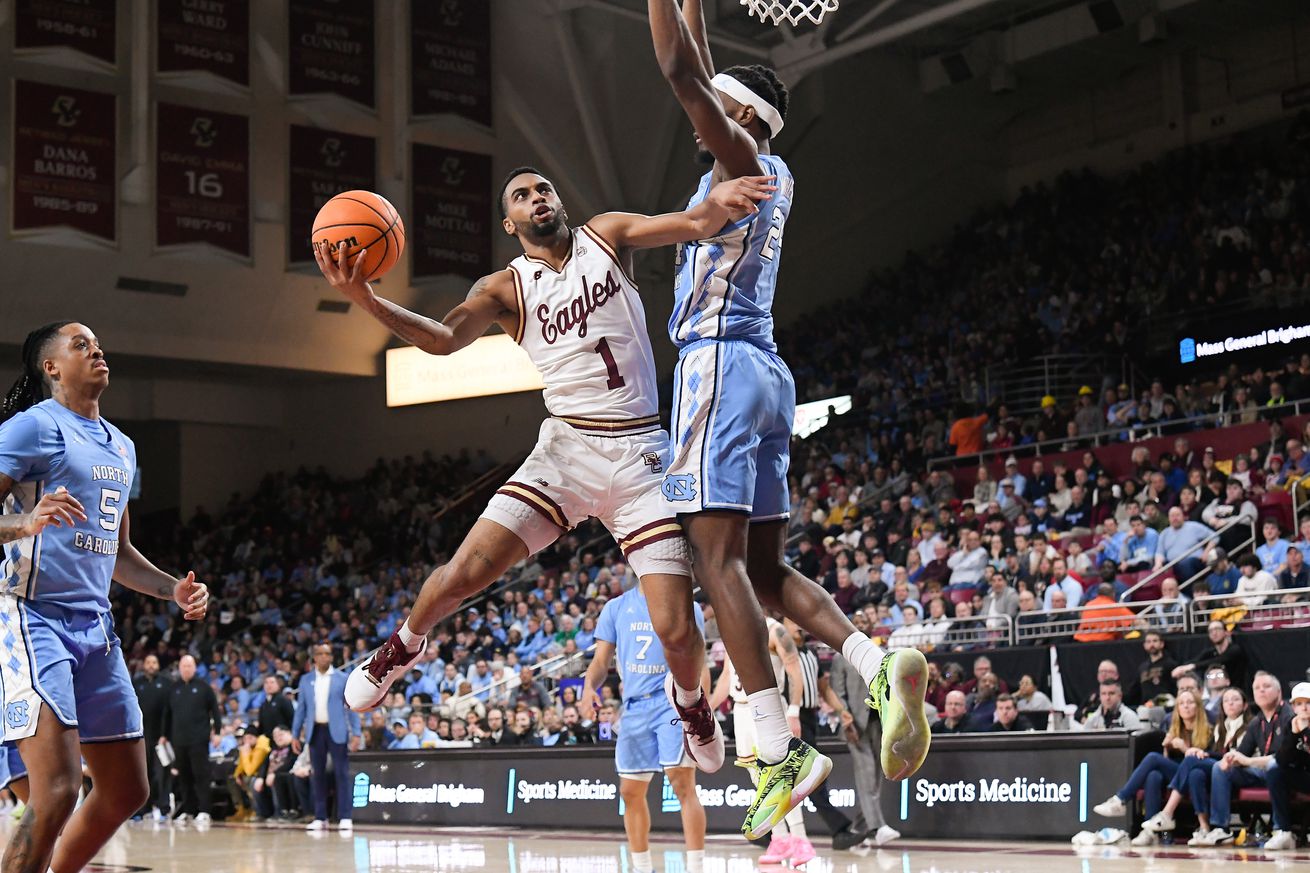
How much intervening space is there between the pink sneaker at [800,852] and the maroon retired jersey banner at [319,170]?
1897cm

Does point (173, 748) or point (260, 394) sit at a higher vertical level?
point (260, 394)

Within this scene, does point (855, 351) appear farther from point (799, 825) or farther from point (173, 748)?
point (799, 825)

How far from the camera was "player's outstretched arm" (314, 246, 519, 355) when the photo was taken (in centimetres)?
537

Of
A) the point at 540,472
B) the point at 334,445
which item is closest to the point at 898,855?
the point at 540,472

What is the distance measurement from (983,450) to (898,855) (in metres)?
10.6

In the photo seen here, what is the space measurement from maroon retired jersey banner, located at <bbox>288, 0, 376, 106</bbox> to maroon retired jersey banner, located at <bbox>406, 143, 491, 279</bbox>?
1486 mm

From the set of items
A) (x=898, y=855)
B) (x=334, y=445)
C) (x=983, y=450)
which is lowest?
(x=898, y=855)

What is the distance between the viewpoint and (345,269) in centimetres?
538

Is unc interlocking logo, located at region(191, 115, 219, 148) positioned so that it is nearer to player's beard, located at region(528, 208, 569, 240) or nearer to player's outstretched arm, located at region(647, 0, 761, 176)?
player's beard, located at region(528, 208, 569, 240)

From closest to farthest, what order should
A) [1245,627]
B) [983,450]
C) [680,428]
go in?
[680,428] → [1245,627] → [983,450]

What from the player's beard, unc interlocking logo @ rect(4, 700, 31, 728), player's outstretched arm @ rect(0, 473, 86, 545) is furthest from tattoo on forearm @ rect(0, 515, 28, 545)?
the player's beard

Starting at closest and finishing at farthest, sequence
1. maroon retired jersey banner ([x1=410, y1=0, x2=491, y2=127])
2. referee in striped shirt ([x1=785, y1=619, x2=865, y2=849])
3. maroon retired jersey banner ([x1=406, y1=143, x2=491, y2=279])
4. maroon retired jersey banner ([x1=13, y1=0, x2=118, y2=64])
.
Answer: referee in striped shirt ([x1=785, y1=619, x2=865, y2=849]), maroon retired jersey banner ([x1=13, y1=0, x2=118, y2=64]), maroon retired jersey banner ([x1=410, y1=0, x2=491, y2=127]), maroon retired jersey banner ([x1=406, y1=143, x2=491, y2=279])

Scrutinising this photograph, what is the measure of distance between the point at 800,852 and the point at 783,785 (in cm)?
98

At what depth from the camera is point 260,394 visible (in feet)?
107
